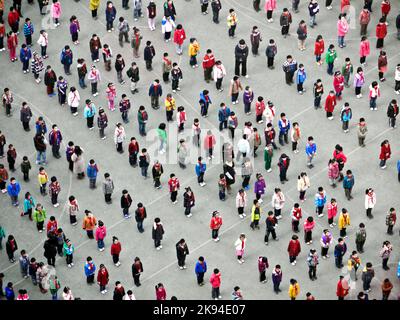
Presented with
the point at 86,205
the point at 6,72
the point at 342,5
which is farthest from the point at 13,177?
the point at 342,5

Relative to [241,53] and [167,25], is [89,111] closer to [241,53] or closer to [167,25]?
[167,25]

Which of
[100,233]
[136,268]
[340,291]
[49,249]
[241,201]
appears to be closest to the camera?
[340,291]

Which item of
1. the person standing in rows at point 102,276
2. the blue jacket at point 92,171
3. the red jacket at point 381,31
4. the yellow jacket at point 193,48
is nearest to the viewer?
the person standing in rows at point 102,276

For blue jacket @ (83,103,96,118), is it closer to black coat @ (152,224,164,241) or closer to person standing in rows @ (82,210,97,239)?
person standing in rows @ (82,210,97,239)

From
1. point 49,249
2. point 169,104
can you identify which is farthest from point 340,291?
point 169,104

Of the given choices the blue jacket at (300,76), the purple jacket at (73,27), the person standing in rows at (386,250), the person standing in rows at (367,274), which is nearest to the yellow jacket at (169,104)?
the blue jacket at (300,76)

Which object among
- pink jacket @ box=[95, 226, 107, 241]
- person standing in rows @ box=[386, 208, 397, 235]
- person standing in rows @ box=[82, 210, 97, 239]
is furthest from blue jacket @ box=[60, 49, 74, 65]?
person standing in rows @ box=[386, 208, 397, 235]

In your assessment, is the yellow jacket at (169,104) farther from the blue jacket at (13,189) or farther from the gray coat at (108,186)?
the blue jacket at (13,189)
